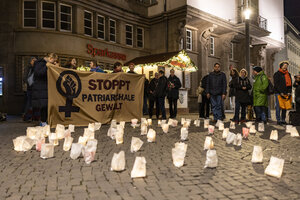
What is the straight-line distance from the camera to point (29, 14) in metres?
15.5

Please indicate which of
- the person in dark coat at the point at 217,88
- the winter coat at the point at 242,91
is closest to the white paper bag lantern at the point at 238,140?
the person in dark coat at the point at 217,88

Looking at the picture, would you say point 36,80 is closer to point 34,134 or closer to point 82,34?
point 34,134

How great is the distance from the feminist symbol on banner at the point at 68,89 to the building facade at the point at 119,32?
28.0ft

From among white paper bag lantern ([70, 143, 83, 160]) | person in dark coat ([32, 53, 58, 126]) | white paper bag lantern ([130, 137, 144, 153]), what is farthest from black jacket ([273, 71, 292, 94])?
white paper bag lantern ([70, 143, 83, 160])

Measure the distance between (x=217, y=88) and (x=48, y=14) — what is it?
11.4m

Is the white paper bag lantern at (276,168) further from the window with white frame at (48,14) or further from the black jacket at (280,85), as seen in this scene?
the window with white frame at (48,14)

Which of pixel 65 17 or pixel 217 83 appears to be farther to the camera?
pixel 65 17

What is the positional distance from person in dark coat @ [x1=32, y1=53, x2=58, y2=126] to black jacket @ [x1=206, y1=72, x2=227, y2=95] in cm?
493

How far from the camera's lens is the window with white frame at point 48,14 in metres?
15.7

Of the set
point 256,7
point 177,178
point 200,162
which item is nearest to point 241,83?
point 200,162

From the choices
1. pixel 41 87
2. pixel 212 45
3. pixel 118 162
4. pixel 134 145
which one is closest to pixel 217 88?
pixel 41 87

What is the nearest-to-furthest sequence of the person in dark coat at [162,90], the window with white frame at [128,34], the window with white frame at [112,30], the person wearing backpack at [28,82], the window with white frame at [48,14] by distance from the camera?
the person wearing backpack at [28,82] < the person in dark coat at [162,90] < the window with white frame at [48,14] < the window with white frame at [112,30] < the window with white frame at [128,34]

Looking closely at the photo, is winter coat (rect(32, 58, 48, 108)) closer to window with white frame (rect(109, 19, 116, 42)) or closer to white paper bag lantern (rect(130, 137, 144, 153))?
white paper bag lantern (rect(130, 137, 144, 153))

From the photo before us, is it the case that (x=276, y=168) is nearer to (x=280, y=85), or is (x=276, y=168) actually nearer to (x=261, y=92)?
(x=261, y=92)
